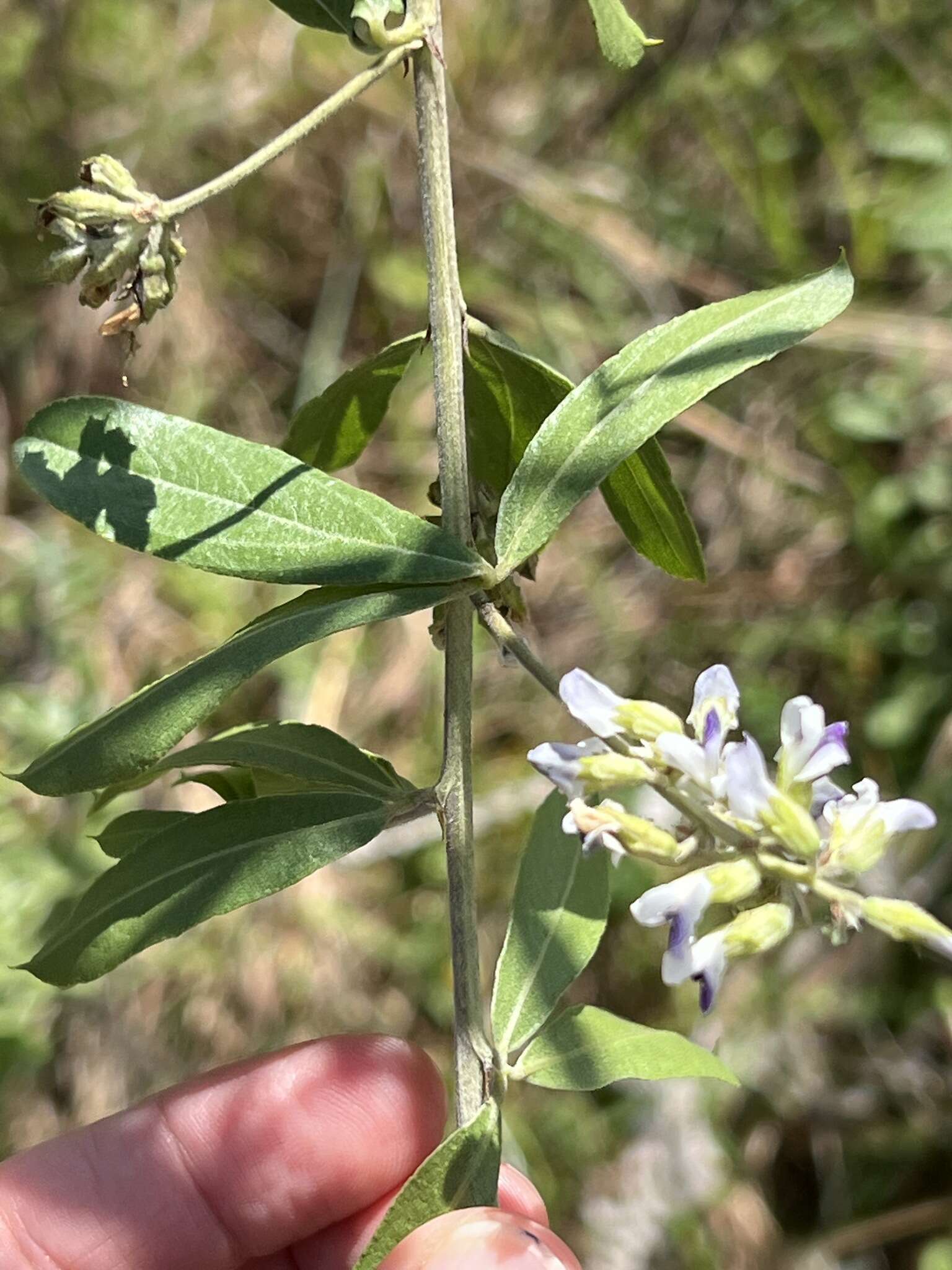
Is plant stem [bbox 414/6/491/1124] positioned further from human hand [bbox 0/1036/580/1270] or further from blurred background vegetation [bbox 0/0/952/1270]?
blurred background vegetation [bbox 0/0/952/1270]

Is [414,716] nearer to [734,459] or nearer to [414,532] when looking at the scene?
[734,459]

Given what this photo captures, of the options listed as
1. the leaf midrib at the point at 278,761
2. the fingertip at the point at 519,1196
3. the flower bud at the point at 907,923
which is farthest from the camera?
the fingertip at the point at 519,1196

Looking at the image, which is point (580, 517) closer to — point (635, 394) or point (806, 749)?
point (635, 394)

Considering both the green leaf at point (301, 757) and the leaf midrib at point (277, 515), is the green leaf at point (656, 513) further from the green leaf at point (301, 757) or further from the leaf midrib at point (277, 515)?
the green leaf at point (301, 757)

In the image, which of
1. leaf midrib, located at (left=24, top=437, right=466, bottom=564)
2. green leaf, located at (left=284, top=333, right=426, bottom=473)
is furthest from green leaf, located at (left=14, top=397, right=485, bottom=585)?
green leaf, located at (left=284, top=333, right=426, bottom=473)

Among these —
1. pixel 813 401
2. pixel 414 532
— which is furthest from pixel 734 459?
pixel 414 532

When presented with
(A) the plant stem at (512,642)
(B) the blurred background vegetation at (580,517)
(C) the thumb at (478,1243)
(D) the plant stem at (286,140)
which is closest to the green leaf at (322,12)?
(D) the plant stem at (286,140)
